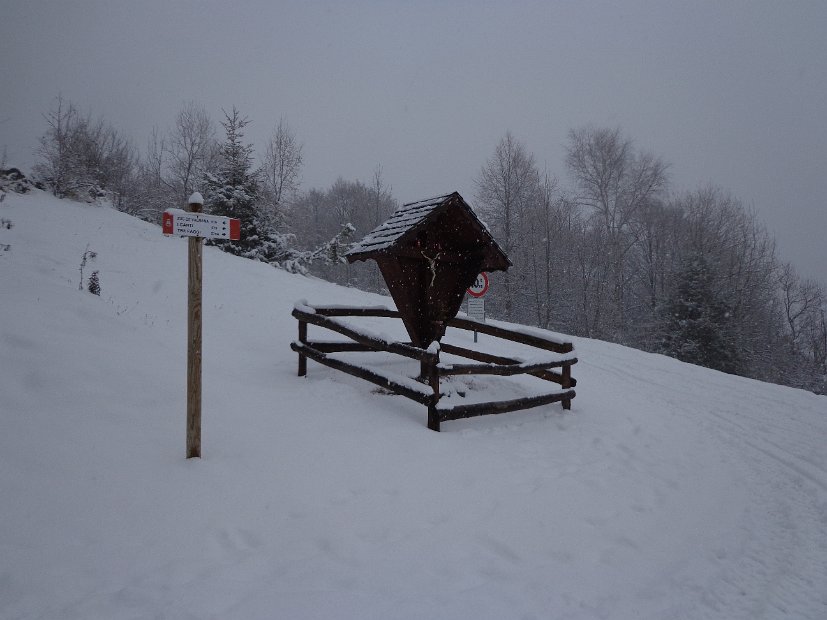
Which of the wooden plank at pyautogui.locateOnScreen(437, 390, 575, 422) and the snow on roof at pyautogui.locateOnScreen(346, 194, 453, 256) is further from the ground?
the snow on roof at pyautogui.locateOnScreen(346, 194, 453, 256)

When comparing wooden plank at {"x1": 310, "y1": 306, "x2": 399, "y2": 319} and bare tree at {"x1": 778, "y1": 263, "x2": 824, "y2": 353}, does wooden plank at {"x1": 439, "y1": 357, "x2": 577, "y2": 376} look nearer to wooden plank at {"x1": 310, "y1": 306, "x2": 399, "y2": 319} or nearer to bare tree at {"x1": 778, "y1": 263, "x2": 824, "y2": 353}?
wooden plank at {"x1": 310, "y1": 306, "x2": 399, "y2": 319}

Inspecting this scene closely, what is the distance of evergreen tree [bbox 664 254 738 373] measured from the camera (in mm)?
19516

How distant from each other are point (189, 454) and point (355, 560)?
182 cm

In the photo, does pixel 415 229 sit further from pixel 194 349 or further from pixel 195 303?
pixel 194 349

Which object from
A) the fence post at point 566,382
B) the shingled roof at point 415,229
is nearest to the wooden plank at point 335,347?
the shingled roof at point 415,229

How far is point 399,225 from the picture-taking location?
636 cm

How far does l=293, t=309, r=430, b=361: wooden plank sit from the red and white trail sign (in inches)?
91.3

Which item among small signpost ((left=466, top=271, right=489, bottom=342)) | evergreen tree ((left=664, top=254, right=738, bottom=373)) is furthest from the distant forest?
small signpost ((left=466, top=271, right=489, bottom=342))

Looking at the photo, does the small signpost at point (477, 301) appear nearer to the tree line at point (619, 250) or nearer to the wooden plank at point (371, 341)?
the wooden plank at point (371, 341)

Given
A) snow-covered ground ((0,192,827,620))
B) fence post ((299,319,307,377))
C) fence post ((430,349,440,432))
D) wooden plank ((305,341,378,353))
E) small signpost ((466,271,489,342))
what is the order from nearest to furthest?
snow-covered ground ((0,192,827,620)) < fence post ((430,349,440,432)) < fence post ((299,319,307,377)) < wooden plank ((305,341,378,353)) < small signpost ((466,271,489,342))

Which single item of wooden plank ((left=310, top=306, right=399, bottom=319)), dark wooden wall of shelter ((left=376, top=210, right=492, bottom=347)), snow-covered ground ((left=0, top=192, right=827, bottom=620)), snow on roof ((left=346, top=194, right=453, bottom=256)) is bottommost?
snow-covered ground ((left=0, top=192, right=827, bottom=620))

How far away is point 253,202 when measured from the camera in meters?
18.7

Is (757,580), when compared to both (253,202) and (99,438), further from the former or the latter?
(253,202)

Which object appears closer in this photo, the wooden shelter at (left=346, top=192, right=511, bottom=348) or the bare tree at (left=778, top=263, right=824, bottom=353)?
the wooden shelter at (left=346, top=192, right=511, bottom=348)
